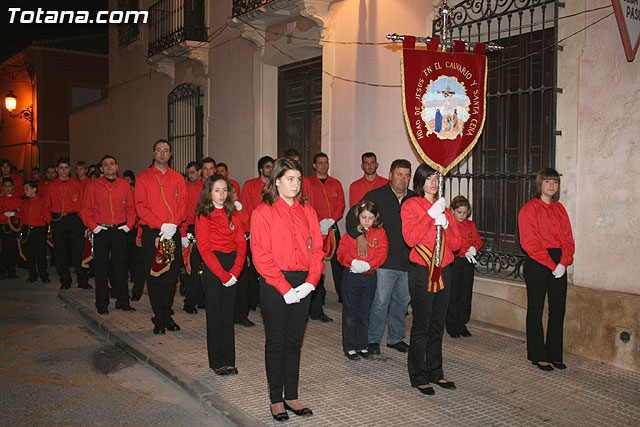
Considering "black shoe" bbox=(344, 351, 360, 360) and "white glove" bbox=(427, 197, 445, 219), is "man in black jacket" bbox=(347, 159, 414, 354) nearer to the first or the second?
"black shoe" bbox=(344, 351, 360, 360)

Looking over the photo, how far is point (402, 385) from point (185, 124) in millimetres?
11808

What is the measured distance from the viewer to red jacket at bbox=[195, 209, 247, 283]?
5812 millimetres

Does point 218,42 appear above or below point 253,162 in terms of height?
above

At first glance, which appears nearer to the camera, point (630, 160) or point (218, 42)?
A: point (630, 160)

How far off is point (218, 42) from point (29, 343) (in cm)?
877

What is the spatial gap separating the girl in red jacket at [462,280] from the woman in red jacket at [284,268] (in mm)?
2932

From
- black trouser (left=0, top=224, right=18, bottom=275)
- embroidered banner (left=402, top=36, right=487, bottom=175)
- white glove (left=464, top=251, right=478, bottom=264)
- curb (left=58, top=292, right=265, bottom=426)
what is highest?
embroidered banner (left=402, top=36, right=487, bottom=175)

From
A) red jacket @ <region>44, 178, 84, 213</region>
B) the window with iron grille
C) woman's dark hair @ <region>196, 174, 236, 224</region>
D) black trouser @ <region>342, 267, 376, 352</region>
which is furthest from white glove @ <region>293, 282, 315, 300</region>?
the window with iron grille

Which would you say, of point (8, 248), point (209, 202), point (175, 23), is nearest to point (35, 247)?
point (8, 248)

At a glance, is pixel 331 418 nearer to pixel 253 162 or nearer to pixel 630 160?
pixel 630 160

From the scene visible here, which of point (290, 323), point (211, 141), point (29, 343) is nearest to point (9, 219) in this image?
point (211, 141)

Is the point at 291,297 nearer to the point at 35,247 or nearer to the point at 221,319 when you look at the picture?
the point at 221,319

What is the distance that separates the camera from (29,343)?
7.41m

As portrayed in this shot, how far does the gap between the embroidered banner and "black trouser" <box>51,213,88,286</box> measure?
7.23 meters
